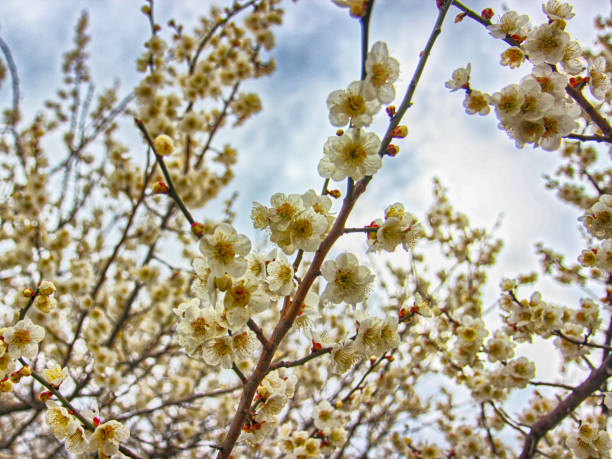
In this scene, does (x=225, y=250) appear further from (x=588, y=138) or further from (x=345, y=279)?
(x=588, y=138)

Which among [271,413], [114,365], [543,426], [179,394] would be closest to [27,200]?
[114,365]

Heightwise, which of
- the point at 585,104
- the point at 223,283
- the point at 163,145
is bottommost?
the point at 223,283

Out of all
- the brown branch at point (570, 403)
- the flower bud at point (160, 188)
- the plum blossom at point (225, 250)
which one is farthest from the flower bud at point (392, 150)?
the brown branch at point (570, 403)

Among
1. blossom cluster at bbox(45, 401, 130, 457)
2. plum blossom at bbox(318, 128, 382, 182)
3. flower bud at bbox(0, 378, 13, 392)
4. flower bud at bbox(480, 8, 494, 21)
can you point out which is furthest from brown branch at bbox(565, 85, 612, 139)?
flower bud at bbox(0, 378, 13, 392)

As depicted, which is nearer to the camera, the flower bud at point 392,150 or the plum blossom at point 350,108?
the plum blossom at point 350,108

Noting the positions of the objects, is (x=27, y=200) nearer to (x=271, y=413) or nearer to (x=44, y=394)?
(x=44, y=394)

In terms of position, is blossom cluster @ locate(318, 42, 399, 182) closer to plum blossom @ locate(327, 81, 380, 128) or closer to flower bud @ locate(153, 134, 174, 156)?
plum blossom @ locate(327, 81, 380, 128)

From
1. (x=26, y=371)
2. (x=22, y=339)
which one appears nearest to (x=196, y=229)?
(x=26, y=371)

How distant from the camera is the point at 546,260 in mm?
4387

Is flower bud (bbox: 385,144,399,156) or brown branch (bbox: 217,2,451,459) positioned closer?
brown branch (bbox: 217,2,451,459)

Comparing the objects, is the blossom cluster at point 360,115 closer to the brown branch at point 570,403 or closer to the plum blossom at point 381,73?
the plum blossom at point 381,73

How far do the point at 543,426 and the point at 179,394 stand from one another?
15.6 feet

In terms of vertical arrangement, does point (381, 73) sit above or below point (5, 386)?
above

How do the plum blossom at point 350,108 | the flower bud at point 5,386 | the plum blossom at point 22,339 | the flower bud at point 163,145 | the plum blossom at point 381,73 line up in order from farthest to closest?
the flower bud at point 163,145 → the plum blossom at point 22,339 → the flower bud at point 5,386 → the plum blossom at point 350,108 → the plum blossom at point 381,73
